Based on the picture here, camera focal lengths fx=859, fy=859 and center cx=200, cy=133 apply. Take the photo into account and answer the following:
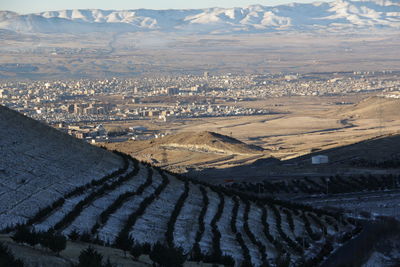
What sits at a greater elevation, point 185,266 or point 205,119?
point 185,266

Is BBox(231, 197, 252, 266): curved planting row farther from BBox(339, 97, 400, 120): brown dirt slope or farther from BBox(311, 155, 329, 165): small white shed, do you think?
BBox(339, 97, 400, 120): brown dirt slope

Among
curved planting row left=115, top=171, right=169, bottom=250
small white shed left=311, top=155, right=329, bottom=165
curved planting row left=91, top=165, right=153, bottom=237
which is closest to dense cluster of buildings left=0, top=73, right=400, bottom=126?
small white shed left=311, top=155, right=329, bottom=165

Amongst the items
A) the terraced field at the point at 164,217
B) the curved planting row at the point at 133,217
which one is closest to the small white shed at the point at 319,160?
the terraced field at the point at 164,217

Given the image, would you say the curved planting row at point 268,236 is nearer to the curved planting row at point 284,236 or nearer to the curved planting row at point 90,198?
the curved planting row at point 284,236

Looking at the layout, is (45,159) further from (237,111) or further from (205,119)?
(237,111)

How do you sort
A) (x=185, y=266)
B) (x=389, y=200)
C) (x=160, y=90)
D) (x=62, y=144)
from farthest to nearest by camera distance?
1. (x=160, y=90)
2. (x=389, y=200)
3. (x=62, y=144)
4. (x=185, y=266)

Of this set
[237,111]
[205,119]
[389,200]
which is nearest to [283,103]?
[237,111]
